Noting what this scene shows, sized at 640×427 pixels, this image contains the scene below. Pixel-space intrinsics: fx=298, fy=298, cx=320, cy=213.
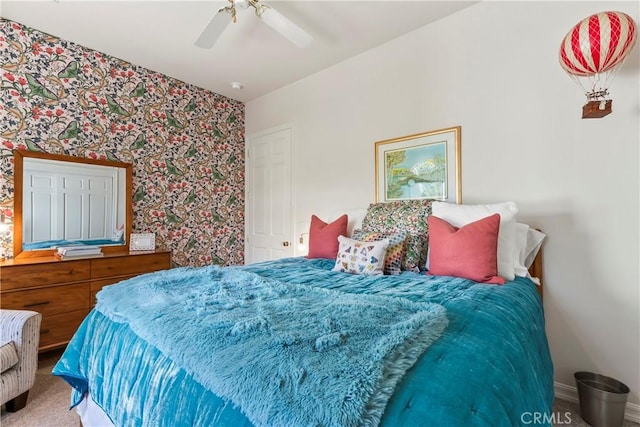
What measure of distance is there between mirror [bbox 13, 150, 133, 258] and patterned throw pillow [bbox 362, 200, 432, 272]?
7.88ft

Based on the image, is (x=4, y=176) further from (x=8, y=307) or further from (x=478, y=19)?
(x=478, y=19)

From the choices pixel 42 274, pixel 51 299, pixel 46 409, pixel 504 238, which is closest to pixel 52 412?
pixel 46 409

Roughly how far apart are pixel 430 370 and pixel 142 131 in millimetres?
3436

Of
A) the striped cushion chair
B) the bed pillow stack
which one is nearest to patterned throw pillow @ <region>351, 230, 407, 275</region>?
the bed pillow stack

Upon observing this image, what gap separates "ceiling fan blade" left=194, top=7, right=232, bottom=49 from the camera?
5.87ft

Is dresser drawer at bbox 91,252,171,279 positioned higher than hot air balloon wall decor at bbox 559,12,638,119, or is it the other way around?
hot air balloon wall decor at bbox 559,12,638,119

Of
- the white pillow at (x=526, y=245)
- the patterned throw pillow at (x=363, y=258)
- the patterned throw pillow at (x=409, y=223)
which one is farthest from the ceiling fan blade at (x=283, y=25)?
the white pillow at (x=526, y=245)

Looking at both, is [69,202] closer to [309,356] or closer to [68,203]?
[68,203]

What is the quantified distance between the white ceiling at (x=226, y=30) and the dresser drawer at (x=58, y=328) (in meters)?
2.33

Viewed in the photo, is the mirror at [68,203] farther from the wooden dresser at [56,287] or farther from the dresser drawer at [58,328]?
the dresser drawer at [58,328]

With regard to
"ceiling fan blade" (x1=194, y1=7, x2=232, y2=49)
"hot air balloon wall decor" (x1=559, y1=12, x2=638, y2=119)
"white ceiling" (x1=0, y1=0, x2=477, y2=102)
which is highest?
"white ceiling" (x1=0, y1=0, x2=477, y2=102)

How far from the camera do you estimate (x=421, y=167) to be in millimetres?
2443

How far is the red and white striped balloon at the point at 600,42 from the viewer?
1430 mm

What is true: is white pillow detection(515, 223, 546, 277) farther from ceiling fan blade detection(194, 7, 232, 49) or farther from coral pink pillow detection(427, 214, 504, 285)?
ceiling fan blade detection(194, 7, 232, 49)
